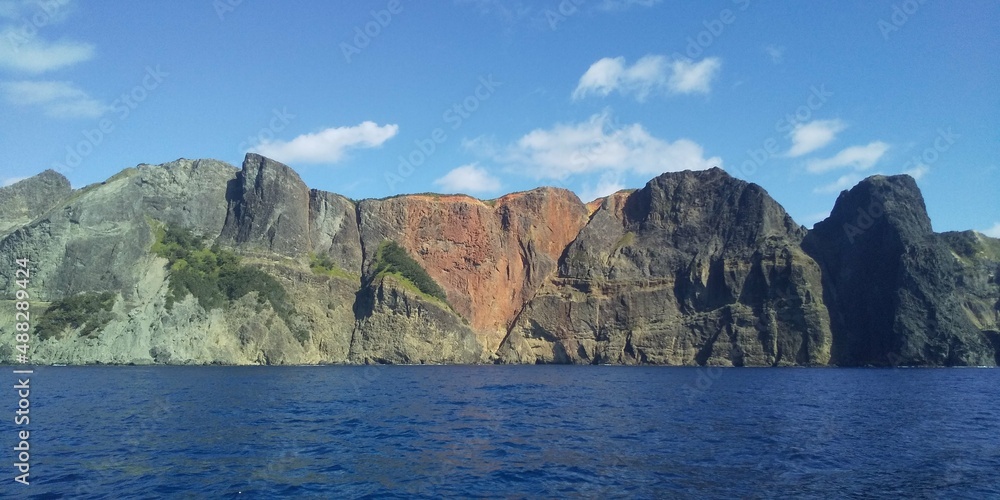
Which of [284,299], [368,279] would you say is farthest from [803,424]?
[368,279]

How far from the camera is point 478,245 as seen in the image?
13375 cm

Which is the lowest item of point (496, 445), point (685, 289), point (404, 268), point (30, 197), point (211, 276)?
point (496, 445)

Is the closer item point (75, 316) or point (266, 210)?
point (75, 316)

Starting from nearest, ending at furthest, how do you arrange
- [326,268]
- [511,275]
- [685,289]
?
[326,268]
[685,289]
[511,275]

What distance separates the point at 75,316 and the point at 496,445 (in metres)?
83.4

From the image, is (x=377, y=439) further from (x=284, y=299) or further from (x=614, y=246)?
(x=614, y=246)

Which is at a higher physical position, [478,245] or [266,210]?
[266,210]

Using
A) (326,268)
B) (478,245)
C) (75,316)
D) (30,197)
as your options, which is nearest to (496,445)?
(75,316)

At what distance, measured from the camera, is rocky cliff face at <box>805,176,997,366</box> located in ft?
337

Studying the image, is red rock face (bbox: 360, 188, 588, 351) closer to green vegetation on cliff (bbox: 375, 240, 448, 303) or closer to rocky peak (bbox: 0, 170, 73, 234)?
green vegetation on cliff (bbox: 375, 240, 448, 303)

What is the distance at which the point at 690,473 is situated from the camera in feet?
73.0

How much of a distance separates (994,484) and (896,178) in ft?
371

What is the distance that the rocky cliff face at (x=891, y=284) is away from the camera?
337 feet

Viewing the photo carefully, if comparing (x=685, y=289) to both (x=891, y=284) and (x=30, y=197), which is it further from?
(x=30, y=197)
